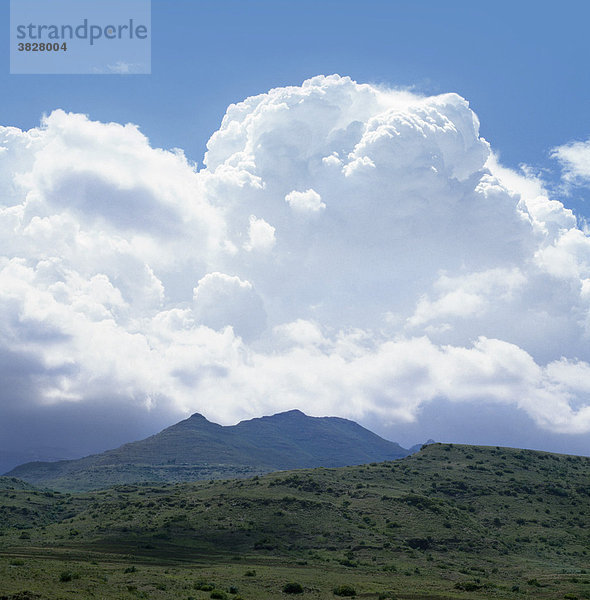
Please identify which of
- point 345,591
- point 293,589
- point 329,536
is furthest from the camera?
point 329,536

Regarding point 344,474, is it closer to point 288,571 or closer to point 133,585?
point 288,571

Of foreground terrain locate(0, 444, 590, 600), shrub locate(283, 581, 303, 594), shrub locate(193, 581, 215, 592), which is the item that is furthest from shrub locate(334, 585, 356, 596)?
shrub locate(193, 581, 215, 592)

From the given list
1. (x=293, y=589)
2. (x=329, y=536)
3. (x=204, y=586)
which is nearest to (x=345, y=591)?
(x=293, y=589)

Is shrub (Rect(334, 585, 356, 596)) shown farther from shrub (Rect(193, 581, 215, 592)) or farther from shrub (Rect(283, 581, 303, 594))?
shrub (Rect(193, 581, 215, 592))

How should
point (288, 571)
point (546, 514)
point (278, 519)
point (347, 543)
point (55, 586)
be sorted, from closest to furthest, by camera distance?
1. point (55, 586)
2. point (288, 571)
3. point (347, 543)
4. point (278, 519)
5. point (546, 514)

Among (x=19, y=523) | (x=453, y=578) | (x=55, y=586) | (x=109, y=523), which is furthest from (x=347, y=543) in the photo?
(x=19, y=523)

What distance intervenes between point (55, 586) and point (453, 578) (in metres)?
49.5

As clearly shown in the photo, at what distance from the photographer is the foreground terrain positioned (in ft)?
185

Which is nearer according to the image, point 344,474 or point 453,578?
point 453,578

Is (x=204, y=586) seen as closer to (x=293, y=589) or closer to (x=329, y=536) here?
(x=293, y=589)

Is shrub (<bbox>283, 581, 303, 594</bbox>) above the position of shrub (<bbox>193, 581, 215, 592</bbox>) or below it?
below

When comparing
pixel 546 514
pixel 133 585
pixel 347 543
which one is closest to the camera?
pixel 133 585

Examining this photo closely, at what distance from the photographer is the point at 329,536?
95625 millimetres

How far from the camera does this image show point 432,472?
151250 millimetres
